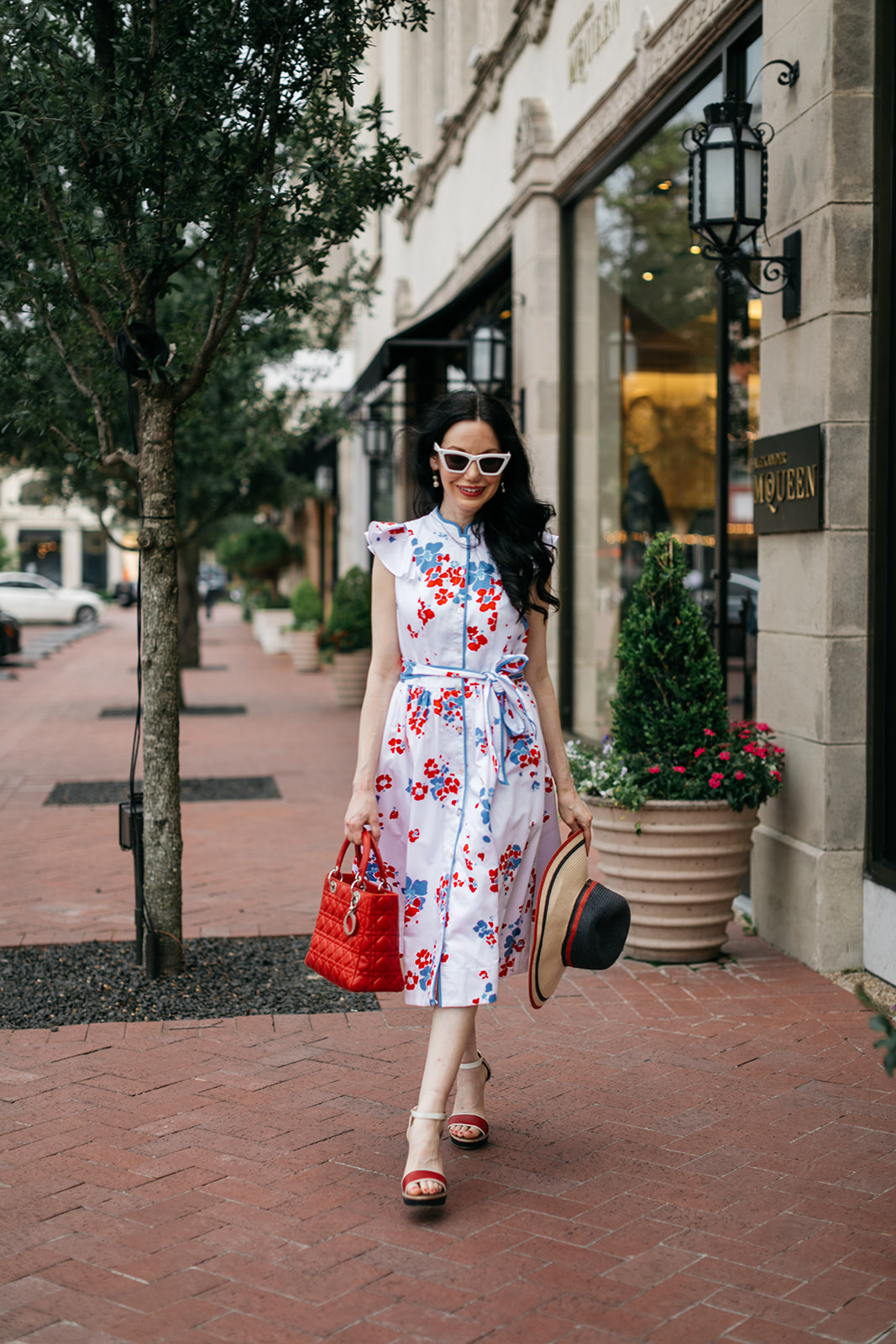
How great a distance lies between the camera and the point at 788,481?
5.56 metres

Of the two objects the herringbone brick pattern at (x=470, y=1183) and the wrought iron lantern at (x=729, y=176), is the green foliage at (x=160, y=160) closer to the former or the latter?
the wrought iron lantern at (x=729, y=176)

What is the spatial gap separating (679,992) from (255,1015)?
1618 millimetres

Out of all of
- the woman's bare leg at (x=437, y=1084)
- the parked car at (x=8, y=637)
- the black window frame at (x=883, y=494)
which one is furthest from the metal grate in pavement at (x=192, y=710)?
the woman's bare leg at (x=437, y=1084)

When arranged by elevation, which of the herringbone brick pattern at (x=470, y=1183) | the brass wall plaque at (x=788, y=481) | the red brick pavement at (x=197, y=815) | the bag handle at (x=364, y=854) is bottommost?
the herringbone brick pattern at (x=470, y=1183)

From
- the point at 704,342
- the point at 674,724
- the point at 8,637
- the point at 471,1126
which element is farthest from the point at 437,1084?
the point at 8,637

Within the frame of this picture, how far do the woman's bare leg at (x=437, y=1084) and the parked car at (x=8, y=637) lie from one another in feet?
68.5

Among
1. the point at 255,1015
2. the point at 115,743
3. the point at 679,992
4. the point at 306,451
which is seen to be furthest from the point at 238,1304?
the point at 306,451

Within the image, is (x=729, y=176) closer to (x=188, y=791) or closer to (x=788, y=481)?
(x=788, y=481)

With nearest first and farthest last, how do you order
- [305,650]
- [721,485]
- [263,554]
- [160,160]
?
[160,160] < [721,485] < [305,650] < [263,554]

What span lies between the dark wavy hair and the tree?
6.43ft

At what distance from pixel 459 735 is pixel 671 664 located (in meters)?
2.25

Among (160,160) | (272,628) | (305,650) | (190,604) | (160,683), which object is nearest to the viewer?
(160,160)

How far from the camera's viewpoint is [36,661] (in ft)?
85.5

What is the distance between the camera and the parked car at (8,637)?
23094 mm
